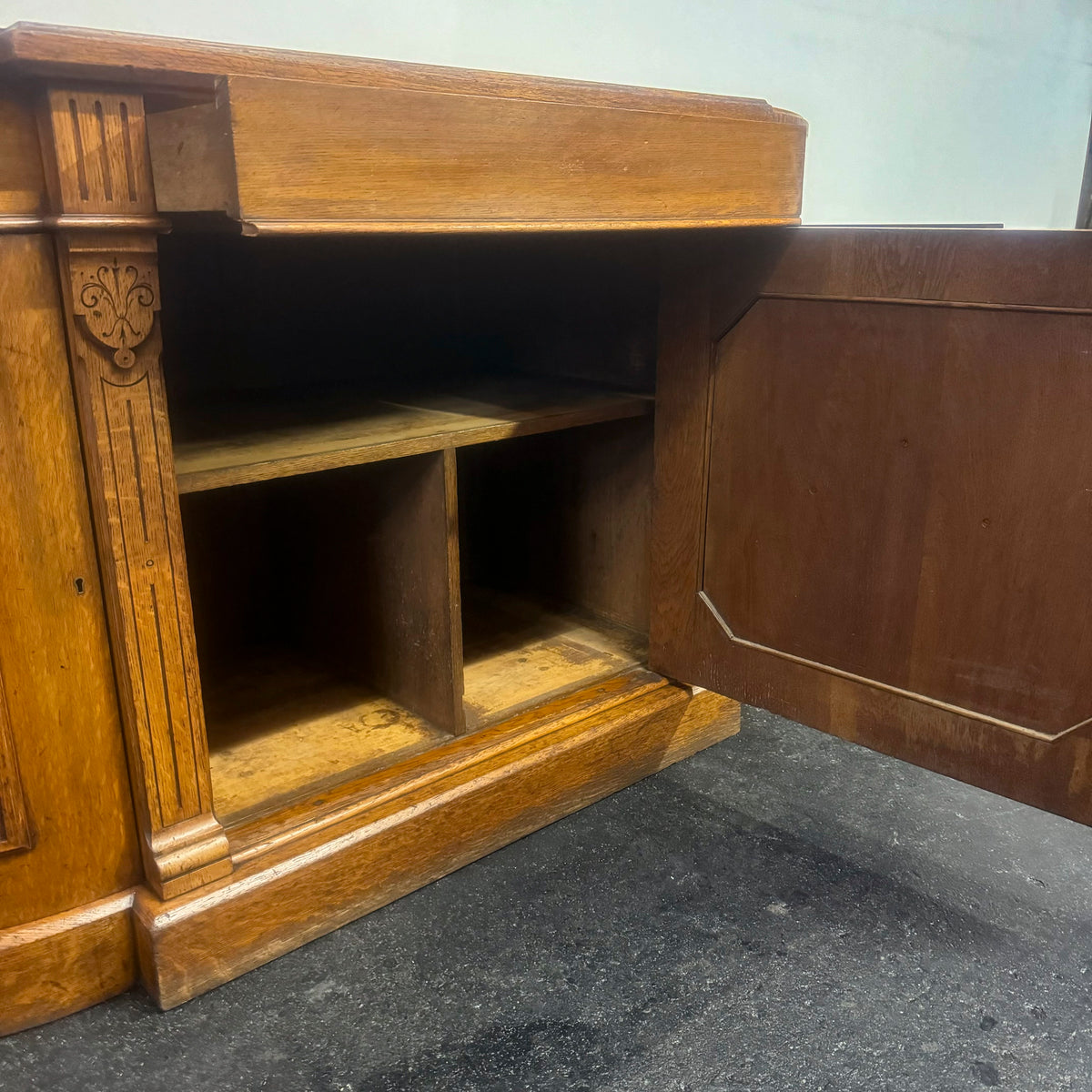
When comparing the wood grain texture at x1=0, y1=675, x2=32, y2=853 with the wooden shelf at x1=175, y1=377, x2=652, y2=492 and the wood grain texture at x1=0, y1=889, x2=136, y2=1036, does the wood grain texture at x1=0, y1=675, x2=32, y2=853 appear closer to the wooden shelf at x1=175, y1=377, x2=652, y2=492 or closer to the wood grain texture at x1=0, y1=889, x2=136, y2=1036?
the wood grain texture at x1=0, y1=889, x2=136, y2=1036

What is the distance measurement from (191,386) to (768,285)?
72 cm

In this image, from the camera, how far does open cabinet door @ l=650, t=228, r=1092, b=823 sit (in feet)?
2.49

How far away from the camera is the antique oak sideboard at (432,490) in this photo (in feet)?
2.17

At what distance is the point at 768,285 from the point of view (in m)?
0.90

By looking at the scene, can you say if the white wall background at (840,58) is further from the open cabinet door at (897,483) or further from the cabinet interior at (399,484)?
the open cabinet door at (897,483)

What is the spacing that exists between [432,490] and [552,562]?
437mm

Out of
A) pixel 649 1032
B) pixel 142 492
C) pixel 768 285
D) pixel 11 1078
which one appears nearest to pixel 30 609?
pixel 142 492

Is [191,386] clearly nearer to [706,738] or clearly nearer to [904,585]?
[706,738]

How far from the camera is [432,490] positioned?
96cm

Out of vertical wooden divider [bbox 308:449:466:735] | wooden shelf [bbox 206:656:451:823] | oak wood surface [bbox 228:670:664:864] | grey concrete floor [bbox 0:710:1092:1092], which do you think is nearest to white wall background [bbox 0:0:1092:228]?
vertical wooden divider [bbox 308:449:466:735]

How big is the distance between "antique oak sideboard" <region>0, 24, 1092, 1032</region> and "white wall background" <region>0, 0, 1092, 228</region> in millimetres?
351

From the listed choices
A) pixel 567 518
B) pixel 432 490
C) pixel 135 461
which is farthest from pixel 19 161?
pixel 567 518

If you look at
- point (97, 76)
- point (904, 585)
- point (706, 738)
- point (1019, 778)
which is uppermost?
point (97, 76)

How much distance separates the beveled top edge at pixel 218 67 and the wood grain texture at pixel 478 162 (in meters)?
0.02
